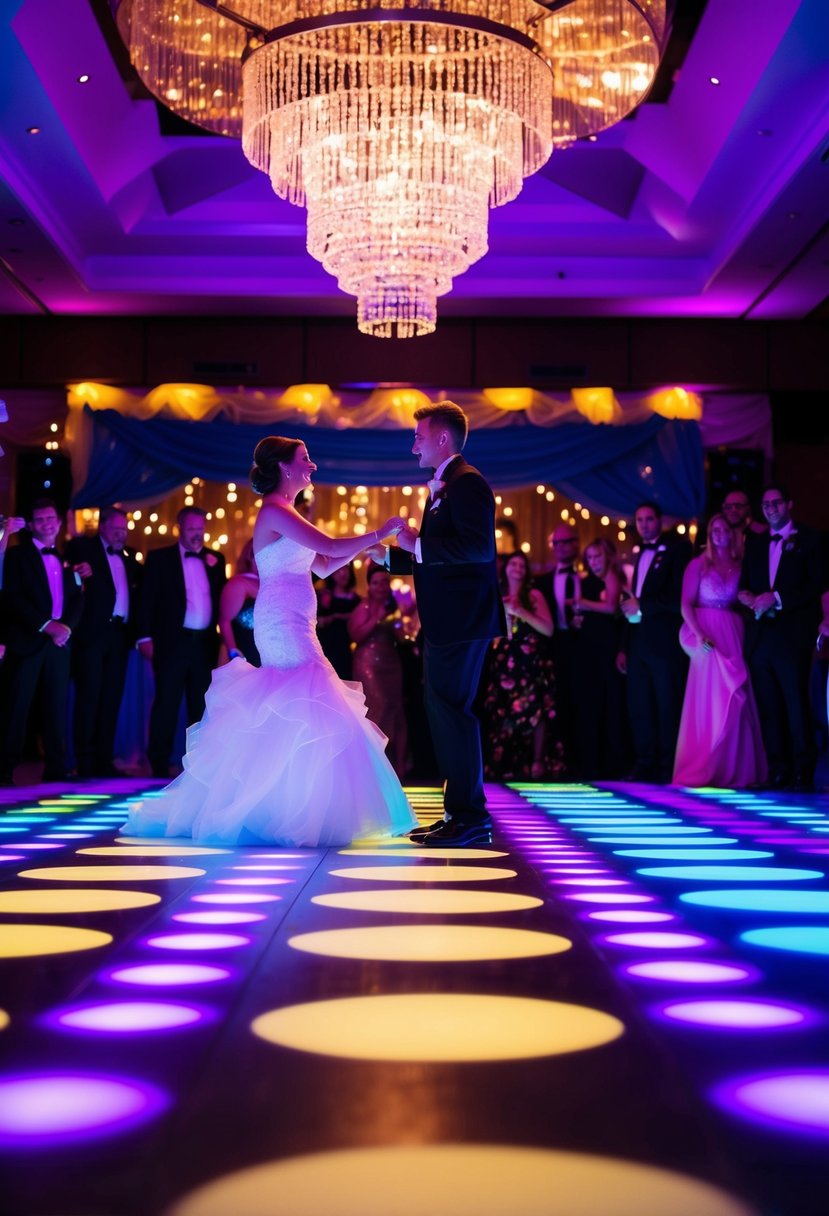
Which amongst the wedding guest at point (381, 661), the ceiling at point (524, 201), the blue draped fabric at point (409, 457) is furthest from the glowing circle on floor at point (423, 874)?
the blue draped fabric at point (409, 457)

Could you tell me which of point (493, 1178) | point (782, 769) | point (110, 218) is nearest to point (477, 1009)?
point (493, 1178)

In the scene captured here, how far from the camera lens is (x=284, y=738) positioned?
12.4 feet

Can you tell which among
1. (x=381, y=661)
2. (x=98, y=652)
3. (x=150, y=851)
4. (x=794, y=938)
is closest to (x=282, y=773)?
(x=150, y=851)

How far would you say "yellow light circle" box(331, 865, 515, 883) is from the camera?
112 inches

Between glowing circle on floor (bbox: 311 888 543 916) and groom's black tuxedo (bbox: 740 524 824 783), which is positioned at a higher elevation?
groom's black tuxedo (bbox: 740 524 824 783)

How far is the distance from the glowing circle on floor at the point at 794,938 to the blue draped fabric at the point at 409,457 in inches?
260

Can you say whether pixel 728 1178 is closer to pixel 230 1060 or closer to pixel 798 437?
pixel 230 1060

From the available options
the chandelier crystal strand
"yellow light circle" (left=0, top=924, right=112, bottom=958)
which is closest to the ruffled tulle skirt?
"yellow light circle" (left=0, top=924, right=112, bottom=958)

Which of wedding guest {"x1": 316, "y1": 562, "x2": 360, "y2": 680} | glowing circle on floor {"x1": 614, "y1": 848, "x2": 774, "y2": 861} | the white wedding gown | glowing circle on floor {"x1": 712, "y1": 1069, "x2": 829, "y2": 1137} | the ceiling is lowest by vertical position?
glowing circle on floor {"x1": 614, "y1": 848, "x2": 774, "y2": 861}

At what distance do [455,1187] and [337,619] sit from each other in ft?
22.4

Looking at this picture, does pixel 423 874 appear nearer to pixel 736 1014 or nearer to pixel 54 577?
pixel 736 1014

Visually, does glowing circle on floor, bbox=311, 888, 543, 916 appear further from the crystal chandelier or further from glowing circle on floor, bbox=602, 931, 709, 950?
the crystal chandelier

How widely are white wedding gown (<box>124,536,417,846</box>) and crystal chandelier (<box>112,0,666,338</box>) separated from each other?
1.65 m

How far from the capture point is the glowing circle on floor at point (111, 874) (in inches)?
112
